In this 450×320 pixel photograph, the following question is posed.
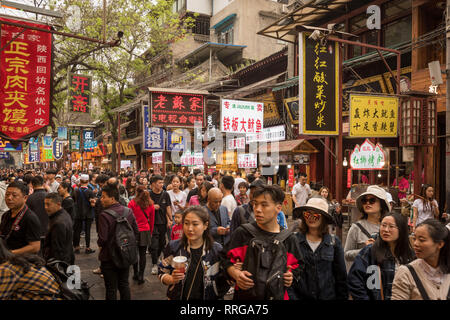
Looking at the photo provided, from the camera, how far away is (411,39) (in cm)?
1203

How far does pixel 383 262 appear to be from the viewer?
3.06 meters

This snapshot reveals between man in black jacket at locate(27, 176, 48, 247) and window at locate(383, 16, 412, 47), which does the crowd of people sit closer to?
man in black jacket at locate(27, 176, 48, 247)

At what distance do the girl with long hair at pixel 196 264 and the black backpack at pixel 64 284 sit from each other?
680 millimetres

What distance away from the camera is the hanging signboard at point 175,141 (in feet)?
67.5

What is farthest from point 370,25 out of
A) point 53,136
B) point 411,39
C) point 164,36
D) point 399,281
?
point 53,136

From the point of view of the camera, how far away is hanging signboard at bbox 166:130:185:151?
67.5 feet

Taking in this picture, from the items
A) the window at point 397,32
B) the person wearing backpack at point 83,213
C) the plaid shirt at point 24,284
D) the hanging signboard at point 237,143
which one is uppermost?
the window at point 397,32

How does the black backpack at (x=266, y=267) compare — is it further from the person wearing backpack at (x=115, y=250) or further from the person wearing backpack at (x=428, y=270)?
the person wearing backpack at (x=115, y=250)

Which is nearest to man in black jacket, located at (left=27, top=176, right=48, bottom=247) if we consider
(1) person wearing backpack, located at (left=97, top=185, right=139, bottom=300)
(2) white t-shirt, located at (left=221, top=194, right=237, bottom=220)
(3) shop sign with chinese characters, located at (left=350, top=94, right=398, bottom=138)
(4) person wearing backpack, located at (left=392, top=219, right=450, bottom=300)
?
(1) person wearing backpack, located at (left=97, top=185, right=139, bottom=300)

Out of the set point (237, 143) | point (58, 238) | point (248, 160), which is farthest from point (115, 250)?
point (237, 143)

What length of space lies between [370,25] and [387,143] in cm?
451

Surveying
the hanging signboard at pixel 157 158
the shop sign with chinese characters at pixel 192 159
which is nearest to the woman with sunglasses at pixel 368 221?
the shop sign with chinese characters at pixel 192 159

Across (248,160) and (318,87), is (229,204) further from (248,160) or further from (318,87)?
(248,160)

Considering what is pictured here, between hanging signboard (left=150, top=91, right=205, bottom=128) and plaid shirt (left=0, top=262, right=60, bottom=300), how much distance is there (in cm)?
999
